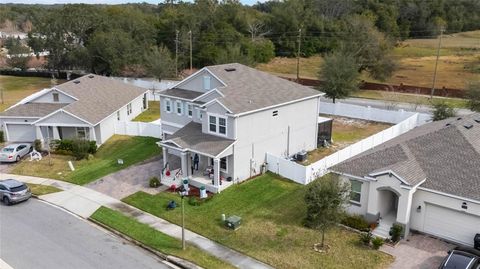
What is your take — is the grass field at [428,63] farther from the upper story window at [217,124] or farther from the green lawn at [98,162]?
the upper story window at [217,124]

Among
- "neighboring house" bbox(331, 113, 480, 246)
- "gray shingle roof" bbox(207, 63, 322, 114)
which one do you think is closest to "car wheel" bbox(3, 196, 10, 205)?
"gray shingle roof" bbox(207, 63, 322, 114)

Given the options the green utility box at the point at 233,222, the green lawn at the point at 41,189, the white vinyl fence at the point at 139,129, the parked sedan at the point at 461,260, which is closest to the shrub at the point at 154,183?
the green lawn at the point at 41,189

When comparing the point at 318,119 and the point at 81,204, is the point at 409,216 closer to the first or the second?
the point at 318,119

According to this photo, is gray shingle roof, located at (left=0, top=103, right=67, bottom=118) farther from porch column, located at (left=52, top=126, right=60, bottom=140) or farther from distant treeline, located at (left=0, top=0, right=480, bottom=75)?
distant treeline, located at (left=0, top=0, right=480, bottom=75)

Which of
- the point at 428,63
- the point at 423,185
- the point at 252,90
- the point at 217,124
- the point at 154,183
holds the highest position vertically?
the point at 252,90

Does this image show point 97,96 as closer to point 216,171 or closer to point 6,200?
point 6,200

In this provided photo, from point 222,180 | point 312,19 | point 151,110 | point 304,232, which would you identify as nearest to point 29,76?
point 151,110

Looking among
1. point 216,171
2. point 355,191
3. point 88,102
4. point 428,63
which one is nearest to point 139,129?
point 88,102
